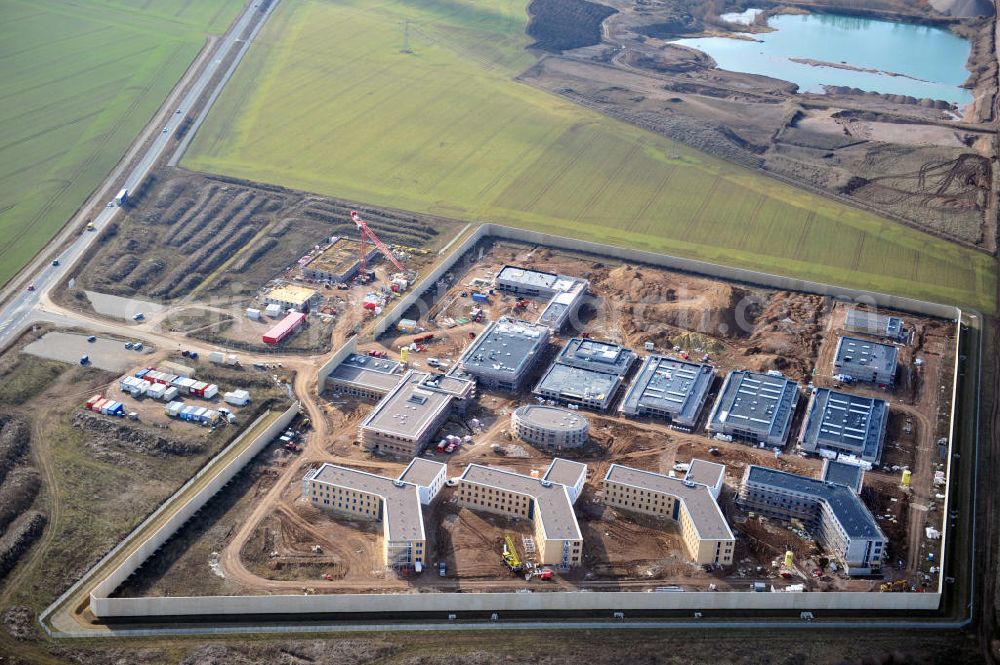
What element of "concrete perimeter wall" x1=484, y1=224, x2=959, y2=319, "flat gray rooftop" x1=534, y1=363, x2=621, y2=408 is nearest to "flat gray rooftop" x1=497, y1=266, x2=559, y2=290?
"concrete perimeter wall" x1=484, y1=224, x2=959, y2=319

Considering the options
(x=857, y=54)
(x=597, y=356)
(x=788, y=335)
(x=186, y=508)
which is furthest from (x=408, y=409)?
(x=857, y=54)

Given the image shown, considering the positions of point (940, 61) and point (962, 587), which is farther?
point (940, 61)

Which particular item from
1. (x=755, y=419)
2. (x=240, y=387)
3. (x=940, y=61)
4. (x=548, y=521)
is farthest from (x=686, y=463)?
(x=940, y=61)

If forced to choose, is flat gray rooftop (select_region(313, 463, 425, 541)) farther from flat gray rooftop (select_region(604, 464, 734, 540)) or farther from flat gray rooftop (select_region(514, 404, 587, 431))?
flat gray rooftop (select_region(604, 464, 734, 540))

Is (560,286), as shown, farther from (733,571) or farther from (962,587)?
(962,587)

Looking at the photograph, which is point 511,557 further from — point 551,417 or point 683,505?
point 551,417
